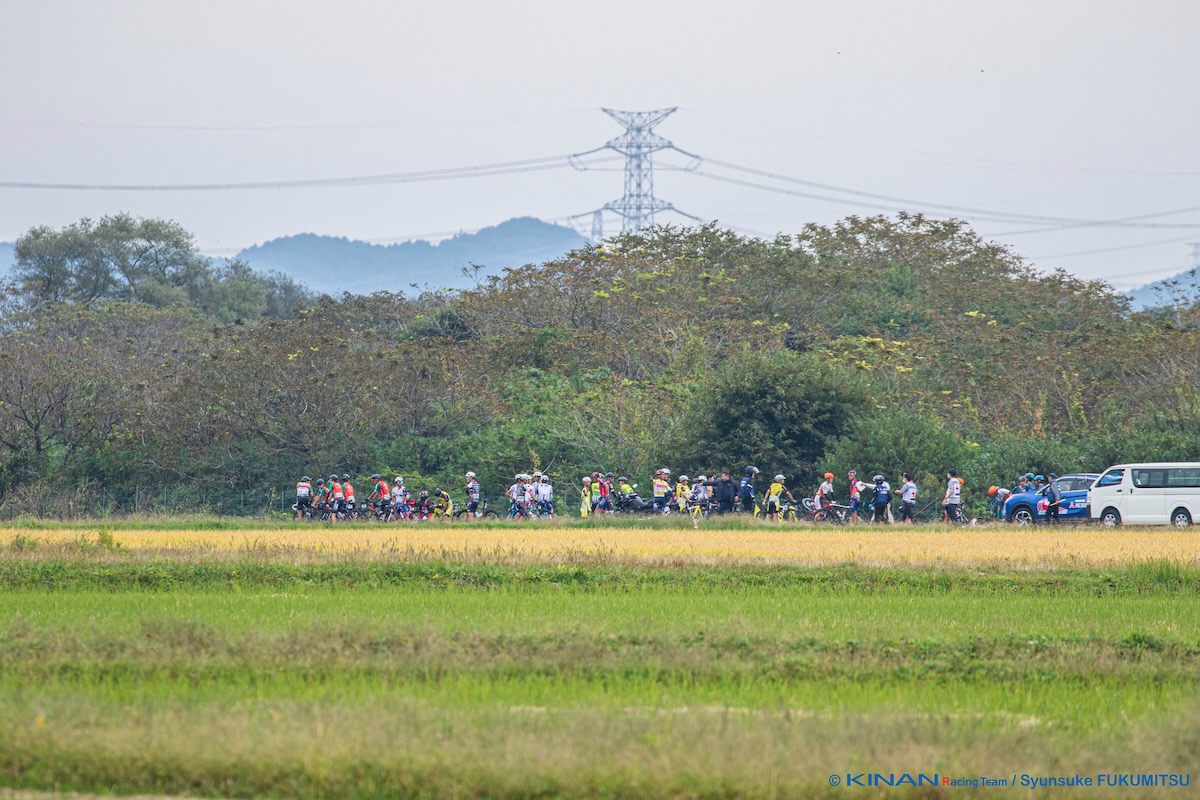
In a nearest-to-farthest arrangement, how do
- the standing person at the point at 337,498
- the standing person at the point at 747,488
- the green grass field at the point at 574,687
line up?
the green grass field at the point at 574,687 → the standing person at the point at 747,488 → the standing person at the point at 337,498

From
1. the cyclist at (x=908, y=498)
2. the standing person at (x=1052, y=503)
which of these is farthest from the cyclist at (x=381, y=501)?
the standing person at (x=1052, y=503)

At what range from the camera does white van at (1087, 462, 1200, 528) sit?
113ft

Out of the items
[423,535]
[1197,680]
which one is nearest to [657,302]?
[423,535]

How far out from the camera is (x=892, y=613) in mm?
17250

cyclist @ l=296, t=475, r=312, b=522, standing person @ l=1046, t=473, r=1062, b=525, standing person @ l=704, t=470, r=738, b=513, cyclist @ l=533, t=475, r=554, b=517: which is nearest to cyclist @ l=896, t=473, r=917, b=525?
standing person @ l=1046, t=473, r=1062, b=525

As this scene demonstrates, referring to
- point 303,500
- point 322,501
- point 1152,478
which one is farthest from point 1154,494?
point 303,500

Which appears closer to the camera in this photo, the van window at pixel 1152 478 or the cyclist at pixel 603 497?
the van window at pixel 1152 478

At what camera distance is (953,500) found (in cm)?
3628

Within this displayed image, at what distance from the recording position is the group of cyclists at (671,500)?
36469 millimetres

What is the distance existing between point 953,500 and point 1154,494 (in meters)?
5.21

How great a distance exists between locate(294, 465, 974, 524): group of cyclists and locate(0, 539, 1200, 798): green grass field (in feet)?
51.4

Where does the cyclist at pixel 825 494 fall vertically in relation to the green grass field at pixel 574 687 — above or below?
above

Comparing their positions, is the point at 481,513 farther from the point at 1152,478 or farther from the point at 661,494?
the point at 1152,478

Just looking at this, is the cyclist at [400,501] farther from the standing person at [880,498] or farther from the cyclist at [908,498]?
the cyclist at [908,498]
